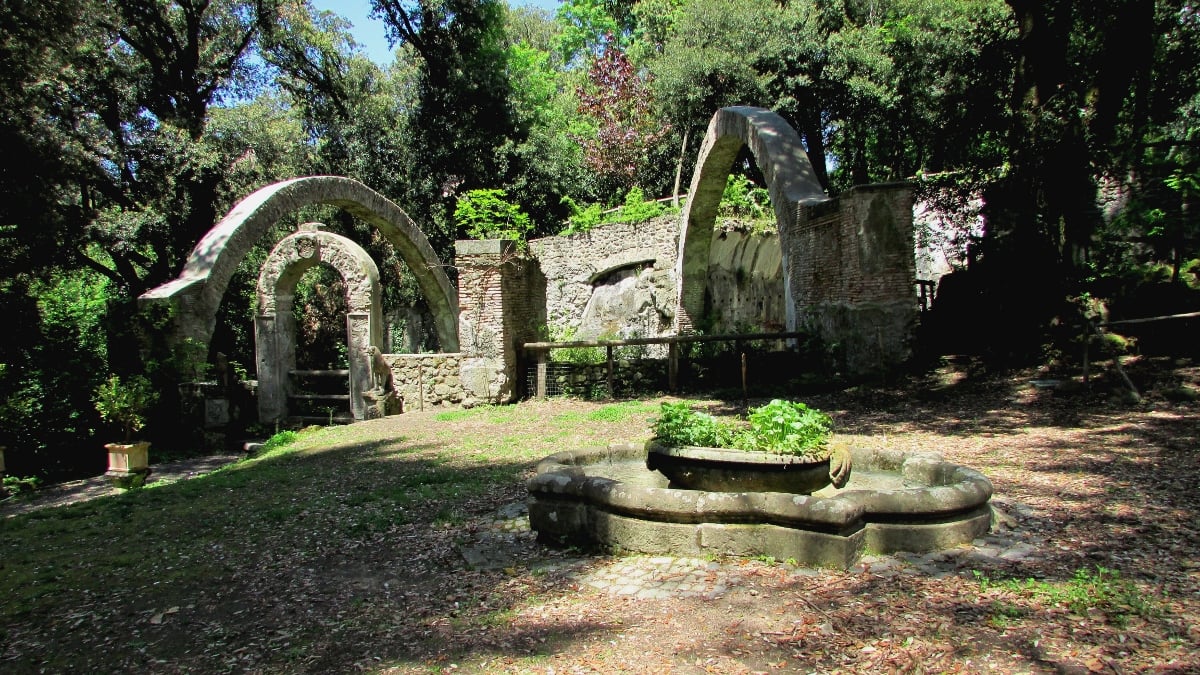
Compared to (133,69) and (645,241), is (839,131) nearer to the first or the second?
(645,241)

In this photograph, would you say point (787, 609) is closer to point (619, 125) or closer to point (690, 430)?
point (690, 430)

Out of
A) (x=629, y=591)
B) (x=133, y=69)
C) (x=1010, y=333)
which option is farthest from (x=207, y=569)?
(x=133, y=69)

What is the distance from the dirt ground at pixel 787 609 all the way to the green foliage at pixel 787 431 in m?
0.71

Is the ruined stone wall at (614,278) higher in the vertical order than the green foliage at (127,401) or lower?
higher

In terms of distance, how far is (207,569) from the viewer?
4.51 metres

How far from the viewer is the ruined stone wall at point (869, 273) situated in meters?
9.92

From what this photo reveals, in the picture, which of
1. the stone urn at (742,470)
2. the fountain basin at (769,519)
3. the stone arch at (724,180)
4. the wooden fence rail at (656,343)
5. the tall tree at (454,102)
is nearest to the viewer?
the fountain basin at (769,519)

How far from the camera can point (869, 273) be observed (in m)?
10.0

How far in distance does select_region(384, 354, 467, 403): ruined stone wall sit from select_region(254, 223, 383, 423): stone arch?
70 centimetres

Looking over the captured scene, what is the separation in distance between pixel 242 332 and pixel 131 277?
2998 millimetres

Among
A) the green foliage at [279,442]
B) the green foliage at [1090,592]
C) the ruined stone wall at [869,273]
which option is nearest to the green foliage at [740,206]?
the ruined stone wall at [869,273]

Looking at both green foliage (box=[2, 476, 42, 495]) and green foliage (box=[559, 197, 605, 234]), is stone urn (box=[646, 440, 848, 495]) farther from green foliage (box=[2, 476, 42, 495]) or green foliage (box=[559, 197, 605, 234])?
green foliage (box=[559, 197, 605, 234])

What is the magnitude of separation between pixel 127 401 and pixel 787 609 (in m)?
9.70

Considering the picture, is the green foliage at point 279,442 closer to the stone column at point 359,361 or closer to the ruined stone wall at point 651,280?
the stone column at point 359,361
